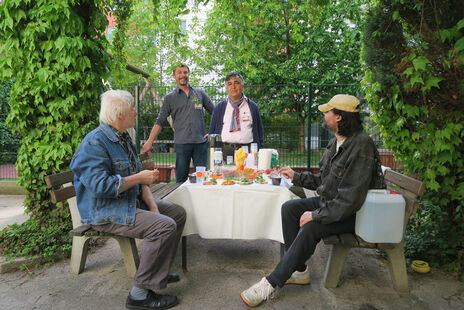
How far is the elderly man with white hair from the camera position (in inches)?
95.2

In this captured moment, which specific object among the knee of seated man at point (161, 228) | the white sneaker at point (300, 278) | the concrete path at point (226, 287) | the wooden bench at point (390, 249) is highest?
the knee of seated man at point (161, 228)

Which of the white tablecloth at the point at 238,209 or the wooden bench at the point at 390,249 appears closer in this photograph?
the wooden bench at the point at 390,249

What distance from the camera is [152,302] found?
2490mm

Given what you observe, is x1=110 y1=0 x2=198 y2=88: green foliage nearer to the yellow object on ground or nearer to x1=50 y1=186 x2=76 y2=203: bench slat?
x1=50 y1=186 x2=76 y2=203: bench slat

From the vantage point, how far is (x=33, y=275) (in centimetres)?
312

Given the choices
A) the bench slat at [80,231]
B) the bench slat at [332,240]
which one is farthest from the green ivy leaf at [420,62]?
the bench slat at [80,231]

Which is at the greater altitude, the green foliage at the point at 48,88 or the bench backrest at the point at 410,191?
the green foliage at the point at 48,88

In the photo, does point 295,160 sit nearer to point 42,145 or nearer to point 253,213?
point 253,213

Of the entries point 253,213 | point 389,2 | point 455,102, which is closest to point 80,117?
point 253,213

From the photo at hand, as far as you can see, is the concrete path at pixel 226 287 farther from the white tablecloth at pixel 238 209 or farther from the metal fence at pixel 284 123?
the metal fence at pixel 284 123

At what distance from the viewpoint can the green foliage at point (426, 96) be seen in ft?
9.82

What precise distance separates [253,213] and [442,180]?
205 centimetres

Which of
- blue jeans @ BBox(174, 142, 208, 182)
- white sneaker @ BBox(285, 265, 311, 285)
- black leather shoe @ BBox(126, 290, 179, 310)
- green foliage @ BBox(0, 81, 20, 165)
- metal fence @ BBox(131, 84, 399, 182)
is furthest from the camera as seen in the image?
green foliage @ BBox(0, 81, 20, 165)

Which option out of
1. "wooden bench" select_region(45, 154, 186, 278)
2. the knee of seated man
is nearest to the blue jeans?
"wooden bench" select_region(45, 154, 186, 278)
